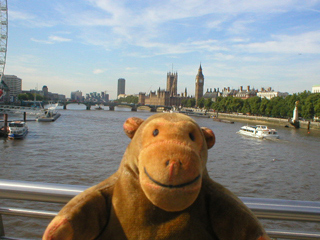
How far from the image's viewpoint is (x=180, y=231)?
94 centimetres

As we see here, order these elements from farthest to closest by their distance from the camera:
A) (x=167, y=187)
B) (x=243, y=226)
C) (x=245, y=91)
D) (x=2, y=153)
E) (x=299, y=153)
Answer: (x=245, y=91)
(x=299, y=153)
(x=2, y=153)
(x=243, y=226)
(x=167, y=187)

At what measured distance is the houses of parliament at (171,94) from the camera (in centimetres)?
10369

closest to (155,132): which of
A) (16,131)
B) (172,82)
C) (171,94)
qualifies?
(16,131)

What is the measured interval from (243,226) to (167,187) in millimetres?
312

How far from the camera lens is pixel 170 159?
2.93ft

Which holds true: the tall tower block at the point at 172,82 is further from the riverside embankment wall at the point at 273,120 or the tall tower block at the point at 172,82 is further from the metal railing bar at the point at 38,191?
the metal railing bar at the point at 38,191

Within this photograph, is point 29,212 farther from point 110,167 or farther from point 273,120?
point 273,120

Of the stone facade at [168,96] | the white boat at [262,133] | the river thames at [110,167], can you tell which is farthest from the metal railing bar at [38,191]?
the stone facade at [168,96]

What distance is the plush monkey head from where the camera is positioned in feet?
2.84

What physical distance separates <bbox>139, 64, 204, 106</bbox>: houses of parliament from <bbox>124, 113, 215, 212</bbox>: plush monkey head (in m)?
98.8

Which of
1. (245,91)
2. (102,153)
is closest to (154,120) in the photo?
(102,153)

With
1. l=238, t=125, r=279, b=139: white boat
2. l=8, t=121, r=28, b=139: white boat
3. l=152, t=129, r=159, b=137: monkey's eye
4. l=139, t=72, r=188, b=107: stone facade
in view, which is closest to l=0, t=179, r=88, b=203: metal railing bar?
l=152, t=129, r=159, b=137: monkey's eye

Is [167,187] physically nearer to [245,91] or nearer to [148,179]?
[148,179]

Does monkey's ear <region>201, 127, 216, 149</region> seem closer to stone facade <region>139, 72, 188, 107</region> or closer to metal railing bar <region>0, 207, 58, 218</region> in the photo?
metal railing bar <region>0, 207, 58, 218</region>
